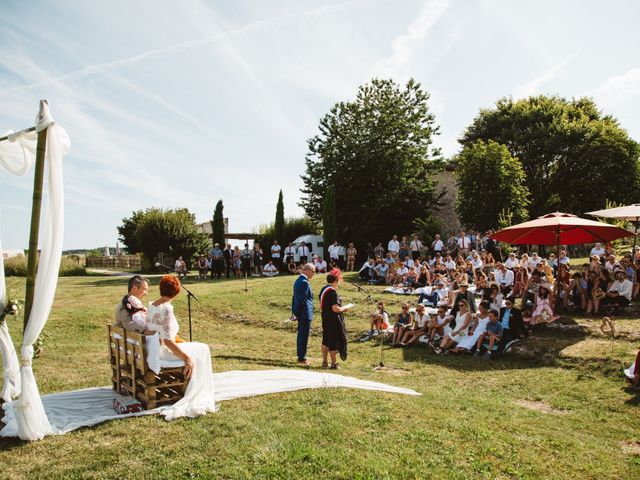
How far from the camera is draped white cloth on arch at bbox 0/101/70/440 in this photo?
5.09 m

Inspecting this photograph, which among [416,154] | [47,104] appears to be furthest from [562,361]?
[416,154]

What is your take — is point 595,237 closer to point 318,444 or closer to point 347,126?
point 318,444

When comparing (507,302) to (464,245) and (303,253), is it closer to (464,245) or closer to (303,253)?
(464,245)

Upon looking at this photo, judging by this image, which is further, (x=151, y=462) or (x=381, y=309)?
(x=381, y=309)

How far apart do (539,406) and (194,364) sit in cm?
560

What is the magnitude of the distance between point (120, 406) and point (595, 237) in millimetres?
13502

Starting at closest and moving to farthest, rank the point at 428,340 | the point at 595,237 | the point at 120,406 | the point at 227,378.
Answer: the point at 120,406 < the point at 227,378 < the point at 428,340 < the point at 595,237

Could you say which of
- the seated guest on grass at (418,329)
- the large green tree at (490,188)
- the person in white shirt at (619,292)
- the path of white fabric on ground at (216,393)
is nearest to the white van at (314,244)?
the large green tree at (490,188)

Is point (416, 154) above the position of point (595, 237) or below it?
above

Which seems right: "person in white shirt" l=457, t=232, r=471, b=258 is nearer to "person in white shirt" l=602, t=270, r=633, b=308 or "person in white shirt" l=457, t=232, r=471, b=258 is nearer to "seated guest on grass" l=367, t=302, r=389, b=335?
"person in white shirt" l=602, t=270, r=633, b=308

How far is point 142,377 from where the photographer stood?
19.7 feet

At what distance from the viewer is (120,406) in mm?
5883

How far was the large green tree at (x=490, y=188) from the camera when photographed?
2542 cm

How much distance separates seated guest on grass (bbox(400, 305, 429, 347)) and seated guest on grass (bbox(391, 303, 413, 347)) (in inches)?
4.4
